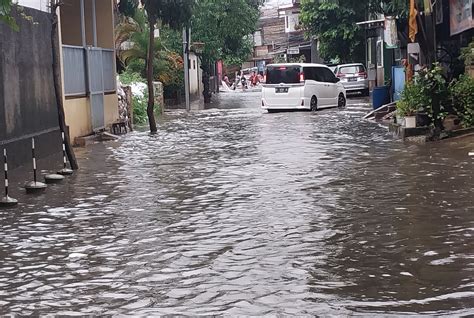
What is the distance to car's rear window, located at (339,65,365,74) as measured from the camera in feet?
131

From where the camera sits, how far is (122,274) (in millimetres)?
6715

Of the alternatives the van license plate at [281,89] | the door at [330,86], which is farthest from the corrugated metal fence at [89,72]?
the door at [330,86]

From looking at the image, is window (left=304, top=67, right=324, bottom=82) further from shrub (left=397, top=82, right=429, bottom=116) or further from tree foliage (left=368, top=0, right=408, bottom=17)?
shrub (left=397, top=82, right=429, bottom=116)

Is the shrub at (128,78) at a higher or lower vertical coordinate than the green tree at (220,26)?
lower

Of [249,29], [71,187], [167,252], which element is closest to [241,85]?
[249,29]

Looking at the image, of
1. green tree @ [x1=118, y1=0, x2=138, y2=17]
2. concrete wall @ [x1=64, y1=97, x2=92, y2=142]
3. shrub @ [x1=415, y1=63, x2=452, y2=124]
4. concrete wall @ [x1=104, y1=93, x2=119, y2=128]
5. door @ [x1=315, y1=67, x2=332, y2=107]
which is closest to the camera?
shrub @ [x1=415, y1=63, x2=452, y2=124]

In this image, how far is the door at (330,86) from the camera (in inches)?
1196

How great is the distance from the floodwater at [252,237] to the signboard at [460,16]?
13.1ft

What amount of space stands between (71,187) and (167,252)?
4858mm

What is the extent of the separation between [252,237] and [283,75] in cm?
2142

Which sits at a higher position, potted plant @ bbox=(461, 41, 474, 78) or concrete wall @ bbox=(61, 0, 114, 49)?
concrete wall @ bbox=(61, 0, 114, 49)

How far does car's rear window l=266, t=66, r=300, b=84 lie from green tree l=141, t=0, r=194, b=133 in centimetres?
593

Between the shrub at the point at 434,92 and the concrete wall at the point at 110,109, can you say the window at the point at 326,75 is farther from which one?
the shrub at the point at 434,92

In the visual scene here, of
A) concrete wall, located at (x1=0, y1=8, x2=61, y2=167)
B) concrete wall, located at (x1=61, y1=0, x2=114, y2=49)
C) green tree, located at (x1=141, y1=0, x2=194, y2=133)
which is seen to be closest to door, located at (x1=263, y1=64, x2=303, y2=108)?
green tree, located at (x1=141, y1=0, x2=194, y2=133)
